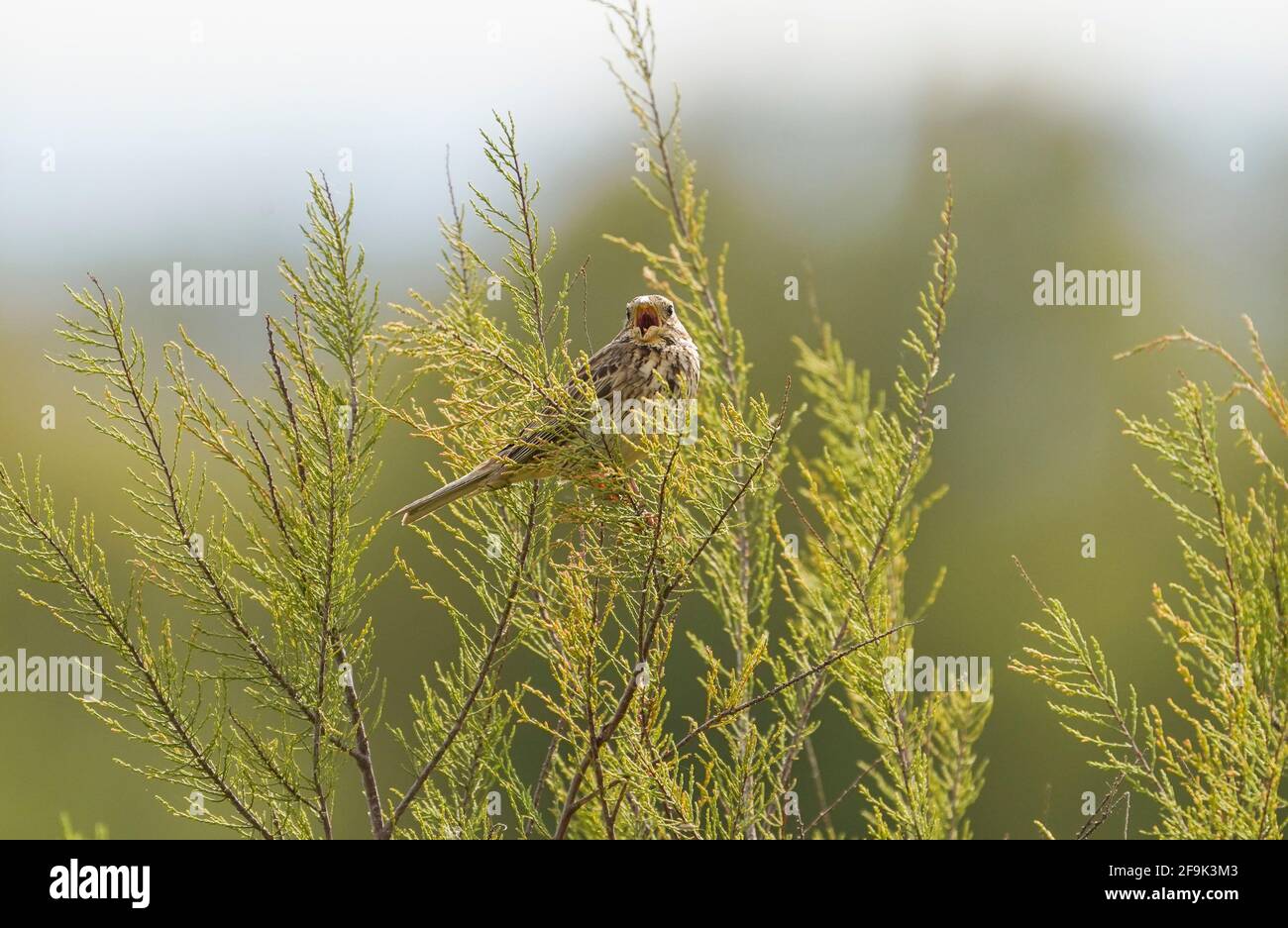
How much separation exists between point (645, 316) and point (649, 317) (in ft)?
0.06

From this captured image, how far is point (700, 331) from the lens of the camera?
15.1ft

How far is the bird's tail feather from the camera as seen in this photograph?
4047mm

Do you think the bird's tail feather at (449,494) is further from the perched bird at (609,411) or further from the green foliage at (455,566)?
the green foliage at (455,566)

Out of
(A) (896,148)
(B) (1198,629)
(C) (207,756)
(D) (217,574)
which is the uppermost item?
(A) (896,148)

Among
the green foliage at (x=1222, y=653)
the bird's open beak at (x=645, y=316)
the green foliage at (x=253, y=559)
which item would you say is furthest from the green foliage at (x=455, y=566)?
the green foliage at (x=1222, y=653)

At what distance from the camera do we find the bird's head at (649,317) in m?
4.60

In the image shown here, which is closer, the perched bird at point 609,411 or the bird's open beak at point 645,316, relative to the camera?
the perched bird at point 609,411

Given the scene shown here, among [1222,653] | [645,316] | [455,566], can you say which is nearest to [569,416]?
[455,566]

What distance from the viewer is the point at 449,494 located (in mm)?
4117

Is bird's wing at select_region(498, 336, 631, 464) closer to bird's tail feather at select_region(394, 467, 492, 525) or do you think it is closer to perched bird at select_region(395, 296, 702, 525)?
perched bird at select_region(395, 296, 702, 525)

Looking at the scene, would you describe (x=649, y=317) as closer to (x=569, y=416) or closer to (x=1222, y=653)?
(x=569, y=416)

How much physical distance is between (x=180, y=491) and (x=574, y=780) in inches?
52.4
